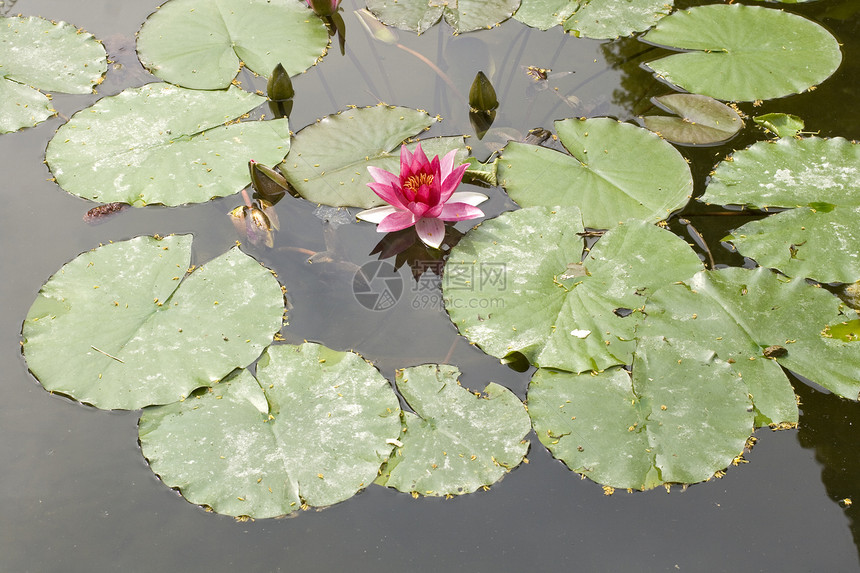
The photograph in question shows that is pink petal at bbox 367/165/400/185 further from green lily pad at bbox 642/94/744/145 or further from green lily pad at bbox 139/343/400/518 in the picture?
green lily pad at bbox 642/94/744/145

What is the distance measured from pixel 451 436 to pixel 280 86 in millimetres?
2409

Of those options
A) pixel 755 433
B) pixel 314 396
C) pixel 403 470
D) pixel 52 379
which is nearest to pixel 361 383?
pixel 314 396

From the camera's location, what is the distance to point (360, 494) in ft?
8.02

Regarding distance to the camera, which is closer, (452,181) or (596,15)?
(452,181)

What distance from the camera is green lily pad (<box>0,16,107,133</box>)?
3.78m

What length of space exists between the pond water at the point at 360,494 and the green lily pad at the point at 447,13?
58.5 inches

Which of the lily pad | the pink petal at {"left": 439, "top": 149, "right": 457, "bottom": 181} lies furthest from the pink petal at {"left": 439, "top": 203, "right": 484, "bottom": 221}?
the lily pad

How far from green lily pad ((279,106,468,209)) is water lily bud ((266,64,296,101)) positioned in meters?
0.41

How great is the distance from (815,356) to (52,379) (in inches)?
127

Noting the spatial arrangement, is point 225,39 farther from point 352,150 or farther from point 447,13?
point 447,13

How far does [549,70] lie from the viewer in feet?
13.1

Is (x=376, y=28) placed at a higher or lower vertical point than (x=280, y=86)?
higher

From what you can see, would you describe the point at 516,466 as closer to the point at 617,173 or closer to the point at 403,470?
the point at 403,470

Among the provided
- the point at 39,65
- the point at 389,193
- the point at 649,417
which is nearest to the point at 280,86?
the point at 389,193
